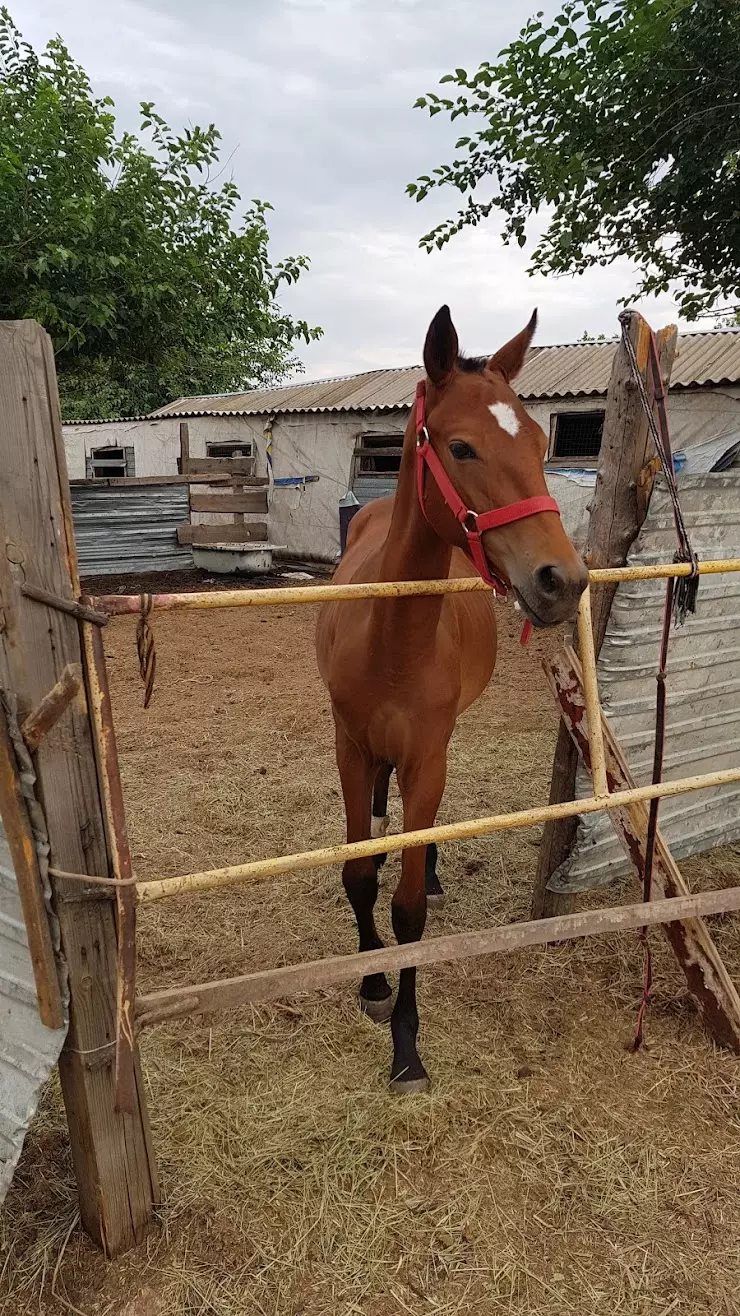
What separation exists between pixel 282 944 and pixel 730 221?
6195mm

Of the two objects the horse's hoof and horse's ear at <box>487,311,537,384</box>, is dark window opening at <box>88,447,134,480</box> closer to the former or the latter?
horse's ear at <box>487,311,537,384</box>

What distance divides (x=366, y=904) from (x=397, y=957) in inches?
35.5

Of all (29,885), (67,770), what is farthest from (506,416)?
(29,885)

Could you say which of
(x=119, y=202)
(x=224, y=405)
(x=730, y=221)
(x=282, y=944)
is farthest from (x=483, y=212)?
(x=224, y=405)

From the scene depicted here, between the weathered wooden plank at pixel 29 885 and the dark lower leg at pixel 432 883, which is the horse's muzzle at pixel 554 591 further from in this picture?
the dark lower leg at pixel 432 883

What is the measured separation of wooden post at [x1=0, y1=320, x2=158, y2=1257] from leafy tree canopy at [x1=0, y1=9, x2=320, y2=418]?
6898 millimetres

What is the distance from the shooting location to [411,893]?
260 cm

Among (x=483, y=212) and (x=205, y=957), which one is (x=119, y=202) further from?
(x=205, y=957)

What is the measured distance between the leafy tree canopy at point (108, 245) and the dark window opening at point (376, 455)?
2.48 m

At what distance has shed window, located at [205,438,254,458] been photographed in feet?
50.1

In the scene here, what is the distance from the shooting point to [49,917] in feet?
5.14

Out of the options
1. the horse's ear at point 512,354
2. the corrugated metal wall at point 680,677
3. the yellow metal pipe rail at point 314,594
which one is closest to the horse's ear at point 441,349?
the horse's ear at point 512,354

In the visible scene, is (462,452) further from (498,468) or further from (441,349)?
(441,349)

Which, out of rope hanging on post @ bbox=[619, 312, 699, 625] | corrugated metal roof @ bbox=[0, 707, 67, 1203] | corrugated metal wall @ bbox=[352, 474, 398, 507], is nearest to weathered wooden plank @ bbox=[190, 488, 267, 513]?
corrugated metal wall @ bbox=[352, 474, 398, 507]
